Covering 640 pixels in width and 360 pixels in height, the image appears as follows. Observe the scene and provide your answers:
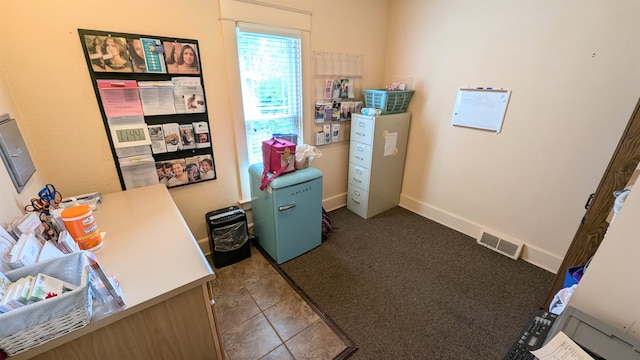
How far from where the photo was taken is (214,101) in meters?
1.88

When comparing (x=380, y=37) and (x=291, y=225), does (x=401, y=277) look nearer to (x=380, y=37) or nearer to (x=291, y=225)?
(x=291, y=225)

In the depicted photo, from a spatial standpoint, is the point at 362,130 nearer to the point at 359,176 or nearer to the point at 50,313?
the point at 359,176

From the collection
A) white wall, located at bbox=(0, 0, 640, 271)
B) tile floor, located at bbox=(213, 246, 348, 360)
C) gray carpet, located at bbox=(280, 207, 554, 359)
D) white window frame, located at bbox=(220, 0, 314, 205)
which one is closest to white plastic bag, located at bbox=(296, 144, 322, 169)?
white window frame, located at bbox=(220, 0, 314, 205)

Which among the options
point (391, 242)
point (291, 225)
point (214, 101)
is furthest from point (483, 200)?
point (214, 101)

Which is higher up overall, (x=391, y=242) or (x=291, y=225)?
(x=291, y=225)

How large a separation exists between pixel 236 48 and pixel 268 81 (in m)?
0.35

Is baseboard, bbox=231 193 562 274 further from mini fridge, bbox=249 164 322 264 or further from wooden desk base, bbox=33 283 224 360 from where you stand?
wooden desk base, bbox=33 283 224 360

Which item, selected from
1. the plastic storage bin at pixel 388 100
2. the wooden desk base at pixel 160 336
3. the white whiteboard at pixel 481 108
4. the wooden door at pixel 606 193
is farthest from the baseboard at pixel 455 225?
the wooden desk base at pixel 160 336

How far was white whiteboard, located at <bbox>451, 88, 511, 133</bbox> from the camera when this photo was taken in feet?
6.93

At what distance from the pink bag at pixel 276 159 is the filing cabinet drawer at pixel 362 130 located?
2.85ft

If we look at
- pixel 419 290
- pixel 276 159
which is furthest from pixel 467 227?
pixel 276 159

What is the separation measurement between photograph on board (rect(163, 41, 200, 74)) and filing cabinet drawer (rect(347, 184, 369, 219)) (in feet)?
6.15

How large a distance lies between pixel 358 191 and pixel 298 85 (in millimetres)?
1282

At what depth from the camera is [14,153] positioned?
3.60ft
